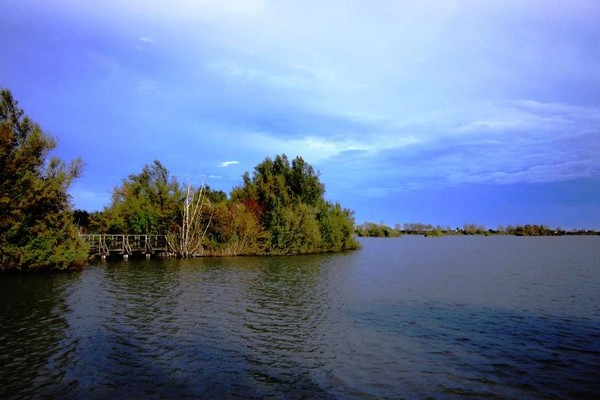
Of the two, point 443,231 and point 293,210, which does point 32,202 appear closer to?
point 293,210

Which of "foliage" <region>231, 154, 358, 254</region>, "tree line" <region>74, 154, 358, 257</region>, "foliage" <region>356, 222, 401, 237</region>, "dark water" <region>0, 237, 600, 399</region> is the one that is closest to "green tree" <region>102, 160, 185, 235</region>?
"tree line" <region>74, 154, 358, 257</region>

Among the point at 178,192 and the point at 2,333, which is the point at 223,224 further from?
the point at 2,333

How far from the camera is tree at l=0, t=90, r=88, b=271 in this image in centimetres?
3003

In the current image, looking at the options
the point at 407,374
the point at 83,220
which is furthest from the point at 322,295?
the point at 83,220

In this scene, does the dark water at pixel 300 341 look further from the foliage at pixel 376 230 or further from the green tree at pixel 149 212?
the foliage at pixel 376 230

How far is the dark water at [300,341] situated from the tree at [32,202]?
295 inches

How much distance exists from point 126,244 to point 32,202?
54.7 feet

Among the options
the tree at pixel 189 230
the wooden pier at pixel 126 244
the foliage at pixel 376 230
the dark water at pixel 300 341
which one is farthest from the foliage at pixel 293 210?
the foliage at pixel 376 230

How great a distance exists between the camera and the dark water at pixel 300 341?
9258 millimetres

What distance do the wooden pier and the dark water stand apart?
2055cm

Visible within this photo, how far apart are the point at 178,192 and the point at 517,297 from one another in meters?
42.1

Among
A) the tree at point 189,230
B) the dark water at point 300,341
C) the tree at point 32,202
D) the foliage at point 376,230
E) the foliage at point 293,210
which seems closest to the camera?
the dark water at point 300,341

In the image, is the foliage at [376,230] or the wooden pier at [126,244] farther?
the foliage at [376,230]

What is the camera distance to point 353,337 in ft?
44.4
